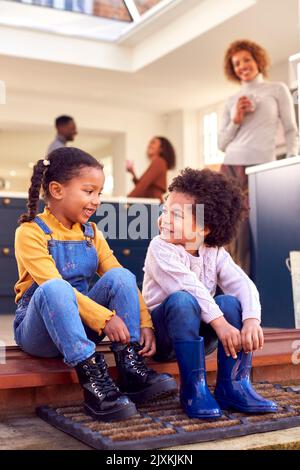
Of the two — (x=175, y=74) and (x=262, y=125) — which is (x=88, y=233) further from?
(x=175, y=74)

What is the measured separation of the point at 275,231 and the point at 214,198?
1.26 meters

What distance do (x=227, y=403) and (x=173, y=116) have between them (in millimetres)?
5843

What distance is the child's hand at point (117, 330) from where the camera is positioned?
1.43 meters

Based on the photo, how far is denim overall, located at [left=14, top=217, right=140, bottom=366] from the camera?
4.44 feet

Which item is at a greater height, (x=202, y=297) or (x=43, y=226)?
(x=43, y=226)

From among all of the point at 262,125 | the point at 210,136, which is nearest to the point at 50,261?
the point at 262,125

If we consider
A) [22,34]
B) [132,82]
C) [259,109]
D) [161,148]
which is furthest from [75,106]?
[259,109]

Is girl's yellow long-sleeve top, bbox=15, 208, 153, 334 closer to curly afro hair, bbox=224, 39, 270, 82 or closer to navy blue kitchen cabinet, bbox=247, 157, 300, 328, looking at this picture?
navy blue kitchen cabinet, bbox=247, 157, 300, 328

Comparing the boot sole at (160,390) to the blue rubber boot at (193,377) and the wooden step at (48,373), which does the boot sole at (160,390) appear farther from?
the wooden step at (48,373)

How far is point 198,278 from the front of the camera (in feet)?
5.25

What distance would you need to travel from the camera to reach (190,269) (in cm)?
160

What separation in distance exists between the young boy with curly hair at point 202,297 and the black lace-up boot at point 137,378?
5 cm

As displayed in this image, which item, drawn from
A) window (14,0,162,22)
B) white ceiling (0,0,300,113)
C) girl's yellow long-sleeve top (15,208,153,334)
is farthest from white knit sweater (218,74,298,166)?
window (14,0,162,22)

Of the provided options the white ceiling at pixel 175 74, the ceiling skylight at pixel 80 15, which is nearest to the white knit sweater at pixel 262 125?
the white ceiling at pixel 175 74
